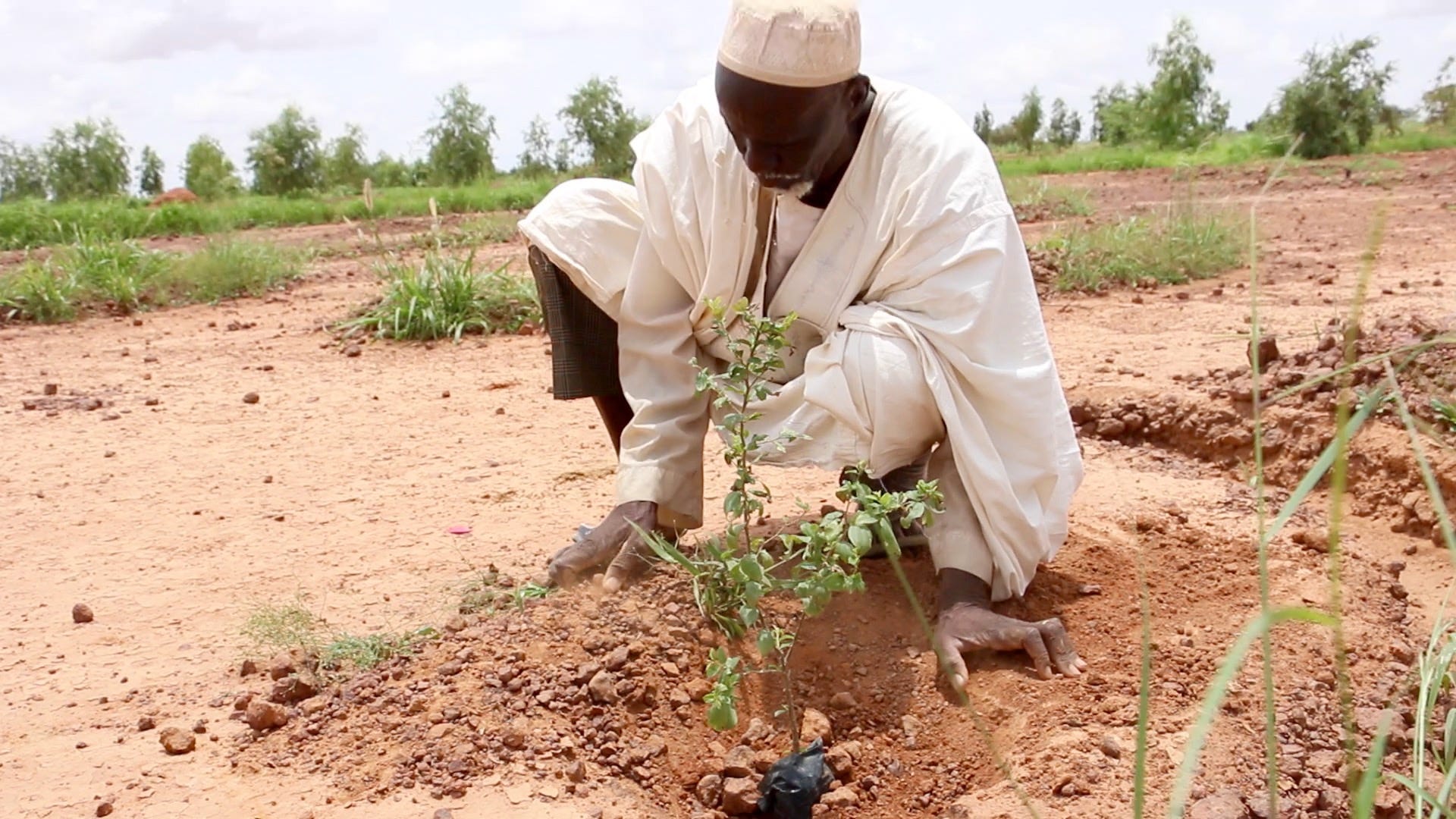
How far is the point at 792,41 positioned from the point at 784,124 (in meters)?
0.15

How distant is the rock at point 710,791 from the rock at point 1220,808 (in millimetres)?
745

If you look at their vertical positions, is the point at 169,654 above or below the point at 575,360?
below

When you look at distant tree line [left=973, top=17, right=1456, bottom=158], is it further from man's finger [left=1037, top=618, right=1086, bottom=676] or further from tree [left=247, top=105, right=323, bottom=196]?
tree [left=247, top=105, right=323, bottom=196]

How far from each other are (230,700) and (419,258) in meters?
7.55

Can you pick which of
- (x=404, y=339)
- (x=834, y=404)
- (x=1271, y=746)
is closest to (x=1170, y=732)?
(x=834, y=404)

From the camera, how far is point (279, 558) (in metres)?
3.27

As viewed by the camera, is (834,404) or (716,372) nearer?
(834,404)

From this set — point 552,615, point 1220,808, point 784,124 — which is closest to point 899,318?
point 784,124

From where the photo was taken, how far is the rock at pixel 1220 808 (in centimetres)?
189

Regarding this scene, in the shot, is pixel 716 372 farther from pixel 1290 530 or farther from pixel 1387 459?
pixel 1387 459

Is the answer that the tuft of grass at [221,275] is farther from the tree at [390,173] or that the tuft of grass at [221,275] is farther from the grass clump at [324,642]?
the tree at [390,173]

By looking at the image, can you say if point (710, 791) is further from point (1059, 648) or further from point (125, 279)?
point (125, 279)

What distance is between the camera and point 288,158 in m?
23.8

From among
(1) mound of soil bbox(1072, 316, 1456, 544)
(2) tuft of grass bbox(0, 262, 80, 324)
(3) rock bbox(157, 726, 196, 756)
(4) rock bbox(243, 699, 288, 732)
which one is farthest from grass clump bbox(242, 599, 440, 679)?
(2) tuft of grass bbox(0, 262, 80, 324)
